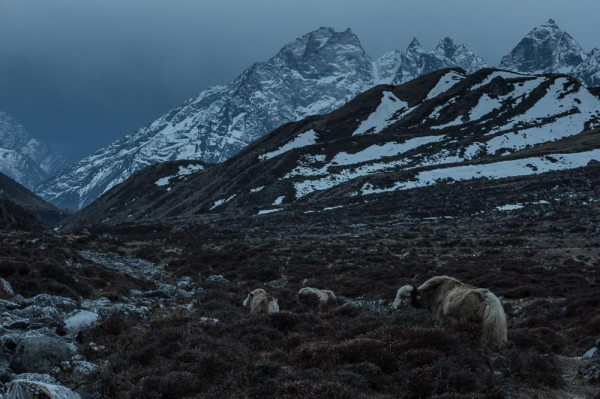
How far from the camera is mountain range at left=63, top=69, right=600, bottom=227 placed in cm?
6562

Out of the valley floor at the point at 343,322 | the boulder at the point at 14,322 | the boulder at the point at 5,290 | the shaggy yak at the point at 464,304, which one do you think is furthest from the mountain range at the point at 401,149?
the boulder at the point at 14,322

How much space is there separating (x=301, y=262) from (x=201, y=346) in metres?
20.5

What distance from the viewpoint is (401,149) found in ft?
300

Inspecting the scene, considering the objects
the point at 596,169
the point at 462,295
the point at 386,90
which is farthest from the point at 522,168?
the point at 386,90

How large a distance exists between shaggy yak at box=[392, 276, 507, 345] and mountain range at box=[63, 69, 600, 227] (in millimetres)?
44915

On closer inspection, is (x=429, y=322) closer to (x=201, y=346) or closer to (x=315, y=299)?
(x=201, y=346)

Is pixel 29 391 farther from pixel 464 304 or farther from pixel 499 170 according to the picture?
pixel 499 170

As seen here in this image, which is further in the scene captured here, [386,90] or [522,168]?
[386,90]

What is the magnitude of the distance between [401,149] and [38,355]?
88.9m

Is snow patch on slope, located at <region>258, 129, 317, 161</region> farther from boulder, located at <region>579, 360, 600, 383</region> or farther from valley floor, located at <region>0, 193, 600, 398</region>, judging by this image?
boulder, located at <region>579, 360, 600, 383</region>

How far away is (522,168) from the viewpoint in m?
63.0

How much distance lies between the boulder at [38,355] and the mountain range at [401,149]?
1933 inches

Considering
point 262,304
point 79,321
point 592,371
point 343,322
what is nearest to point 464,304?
point 592,371

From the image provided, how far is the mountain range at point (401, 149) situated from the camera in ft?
215
